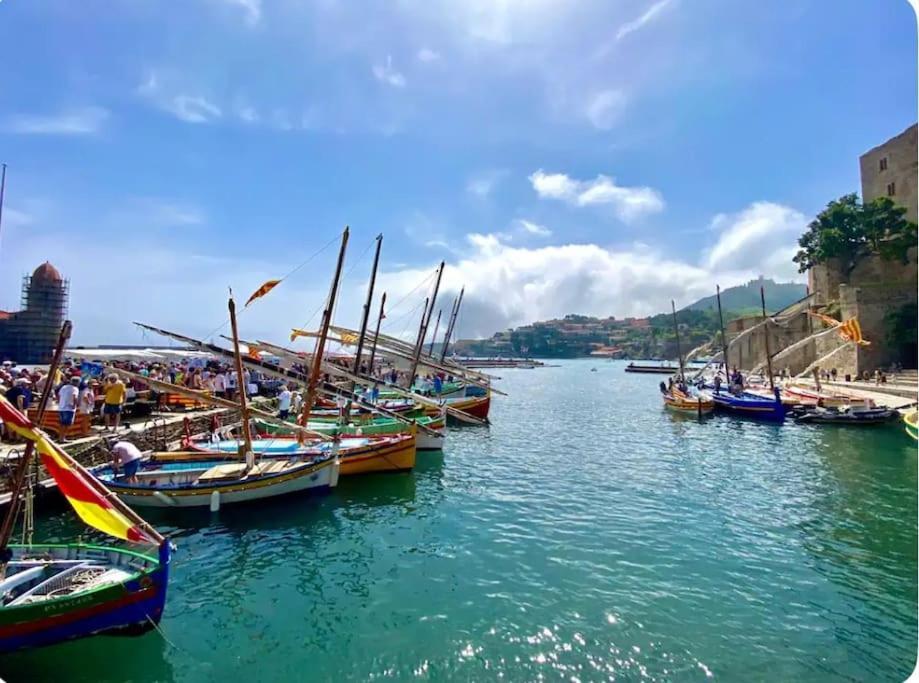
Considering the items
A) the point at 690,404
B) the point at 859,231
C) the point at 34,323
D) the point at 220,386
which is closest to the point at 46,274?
the point at 34,323

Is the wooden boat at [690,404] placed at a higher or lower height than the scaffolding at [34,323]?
lower

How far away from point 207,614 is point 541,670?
6.45 m

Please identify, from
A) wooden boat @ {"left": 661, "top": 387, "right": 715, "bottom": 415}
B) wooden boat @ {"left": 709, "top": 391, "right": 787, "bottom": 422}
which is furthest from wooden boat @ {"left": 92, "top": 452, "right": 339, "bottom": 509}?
wooden boat @ {"left": 661, "top": 387, "right": 715, "bottom": 415}

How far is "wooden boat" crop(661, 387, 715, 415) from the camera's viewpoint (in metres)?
39.2

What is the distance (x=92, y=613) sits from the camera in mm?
8062

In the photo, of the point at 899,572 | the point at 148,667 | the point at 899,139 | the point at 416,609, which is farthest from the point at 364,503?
the point at 899,139

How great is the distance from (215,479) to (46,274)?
82.3m

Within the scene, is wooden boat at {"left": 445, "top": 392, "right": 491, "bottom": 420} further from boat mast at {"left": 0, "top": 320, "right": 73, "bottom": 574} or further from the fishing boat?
boat mast at {"left": 0, "top": 320, "right": 73, "bottom": 574}

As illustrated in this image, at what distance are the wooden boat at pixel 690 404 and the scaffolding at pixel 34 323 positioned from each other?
265 ft

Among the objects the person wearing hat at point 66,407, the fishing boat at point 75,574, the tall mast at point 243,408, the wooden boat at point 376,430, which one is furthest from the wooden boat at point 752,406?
the person wearing hat at point 66,407

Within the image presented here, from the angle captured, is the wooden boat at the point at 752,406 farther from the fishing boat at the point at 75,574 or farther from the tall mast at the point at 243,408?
the fishing boat at the point at 75,574

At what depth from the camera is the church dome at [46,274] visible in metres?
74.6

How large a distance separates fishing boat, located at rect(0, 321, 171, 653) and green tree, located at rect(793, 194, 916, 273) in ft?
249

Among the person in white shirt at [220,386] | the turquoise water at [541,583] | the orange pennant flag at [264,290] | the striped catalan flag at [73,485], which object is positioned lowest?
the turquoise water at [541,583]
